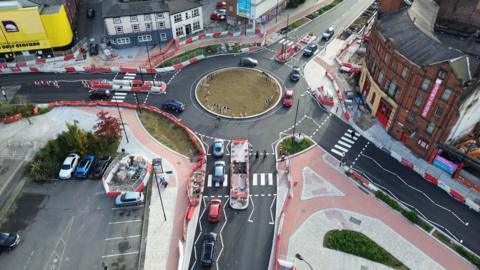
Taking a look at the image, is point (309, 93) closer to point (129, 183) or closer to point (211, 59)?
point (211, 59)

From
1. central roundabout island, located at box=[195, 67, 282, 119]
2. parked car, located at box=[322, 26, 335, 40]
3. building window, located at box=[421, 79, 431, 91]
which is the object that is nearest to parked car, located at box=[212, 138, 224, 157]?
central roundabout island, located at box=[195, 67, 282, 119]

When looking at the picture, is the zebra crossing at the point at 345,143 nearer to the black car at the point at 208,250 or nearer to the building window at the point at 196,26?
the black car at the point at 208,250

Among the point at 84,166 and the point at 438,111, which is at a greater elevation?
the point at 438,111

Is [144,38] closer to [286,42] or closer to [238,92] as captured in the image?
[238,92]

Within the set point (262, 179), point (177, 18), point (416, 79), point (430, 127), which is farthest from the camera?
point (177, 18)

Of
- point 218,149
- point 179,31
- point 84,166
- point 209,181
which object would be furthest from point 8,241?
point 179,31
